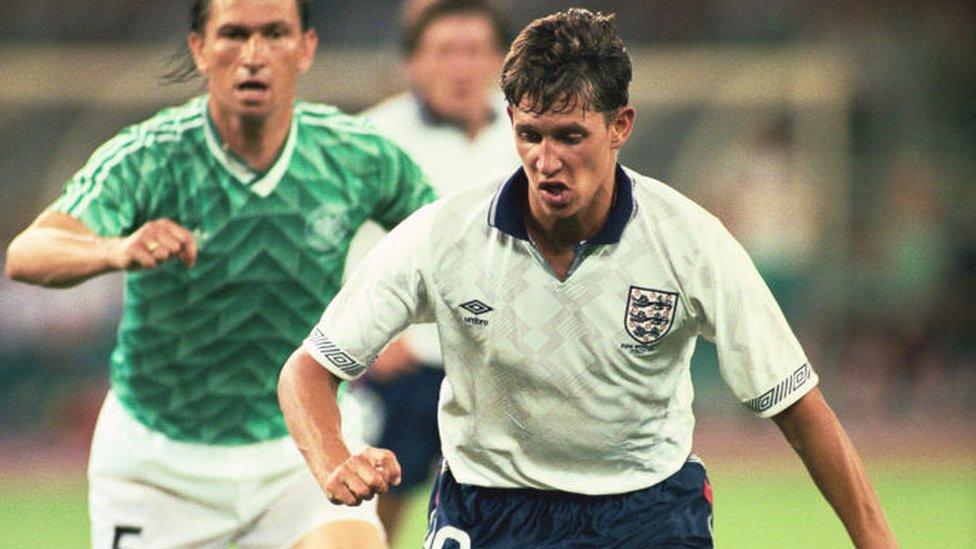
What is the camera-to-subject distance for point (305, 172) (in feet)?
18.8

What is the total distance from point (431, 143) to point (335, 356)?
3476mm

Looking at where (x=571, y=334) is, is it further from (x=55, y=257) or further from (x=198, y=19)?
(x=198, y=19)

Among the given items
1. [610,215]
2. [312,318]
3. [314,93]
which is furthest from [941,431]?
[610,215]

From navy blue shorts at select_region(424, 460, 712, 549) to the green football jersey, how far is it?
4.04ft

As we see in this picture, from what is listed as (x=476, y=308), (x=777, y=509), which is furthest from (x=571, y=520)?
(x=777, y=509)

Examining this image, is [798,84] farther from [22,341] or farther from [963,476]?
[22,341]

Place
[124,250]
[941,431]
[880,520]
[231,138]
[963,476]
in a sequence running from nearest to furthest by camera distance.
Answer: [880,520]
[124,250]
[231,138]
[963,476]
[941,431]

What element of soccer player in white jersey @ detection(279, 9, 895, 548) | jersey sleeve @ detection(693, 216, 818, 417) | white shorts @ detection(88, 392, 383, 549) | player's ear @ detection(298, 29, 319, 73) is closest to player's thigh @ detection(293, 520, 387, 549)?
white shorts @ detection(88, 392, 383, 549)

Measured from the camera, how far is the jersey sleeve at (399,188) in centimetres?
580

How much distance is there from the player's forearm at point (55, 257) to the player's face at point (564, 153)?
127 cm

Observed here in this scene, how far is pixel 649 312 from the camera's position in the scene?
4.48 metres

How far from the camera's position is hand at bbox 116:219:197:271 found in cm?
457

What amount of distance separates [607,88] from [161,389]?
206 centimetres

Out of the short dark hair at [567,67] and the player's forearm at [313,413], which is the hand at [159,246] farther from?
the short dark hair at [567,67]
